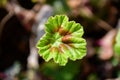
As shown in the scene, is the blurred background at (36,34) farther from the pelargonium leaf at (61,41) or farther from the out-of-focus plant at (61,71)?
the pelargonium leaf at (61,41)

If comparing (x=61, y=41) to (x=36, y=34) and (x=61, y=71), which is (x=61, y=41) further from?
(x=36, y=34)

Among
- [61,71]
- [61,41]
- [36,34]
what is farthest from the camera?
[36,34]

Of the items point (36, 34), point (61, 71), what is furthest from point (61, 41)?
point (36, 34)

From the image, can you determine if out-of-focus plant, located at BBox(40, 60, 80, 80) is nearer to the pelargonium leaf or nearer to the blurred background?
the blurred background

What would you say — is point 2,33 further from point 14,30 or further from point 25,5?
point 25,5

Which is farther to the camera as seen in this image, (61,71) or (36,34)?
(36,34)

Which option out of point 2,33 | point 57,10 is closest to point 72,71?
point 57,10

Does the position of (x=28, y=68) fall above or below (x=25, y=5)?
below

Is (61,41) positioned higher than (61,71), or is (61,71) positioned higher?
(61,41)
